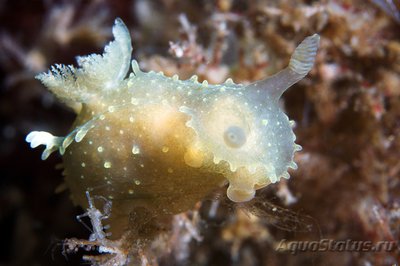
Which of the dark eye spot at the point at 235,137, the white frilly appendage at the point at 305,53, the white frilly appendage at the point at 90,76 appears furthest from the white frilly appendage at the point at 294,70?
the white frilly appendage at the point at 90,76

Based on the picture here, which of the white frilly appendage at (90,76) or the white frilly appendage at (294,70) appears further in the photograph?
the white frilly appendage at (90,76)

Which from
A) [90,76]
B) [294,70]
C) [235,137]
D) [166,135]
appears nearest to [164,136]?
[166,135]

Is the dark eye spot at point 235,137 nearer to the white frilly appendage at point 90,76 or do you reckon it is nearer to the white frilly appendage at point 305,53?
the white frilly appendage at point 305,53

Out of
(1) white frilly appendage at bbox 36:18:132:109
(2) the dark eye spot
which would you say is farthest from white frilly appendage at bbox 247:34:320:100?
(1) white frilly appendage at bbox 36:18:132:109

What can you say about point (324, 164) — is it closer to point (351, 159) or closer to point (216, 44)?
point (351, 159)

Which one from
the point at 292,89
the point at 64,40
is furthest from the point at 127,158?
the point at 64,40

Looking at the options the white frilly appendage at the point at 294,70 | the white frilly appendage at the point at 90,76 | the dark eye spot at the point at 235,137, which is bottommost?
the dark eye spot at the point at 235,137

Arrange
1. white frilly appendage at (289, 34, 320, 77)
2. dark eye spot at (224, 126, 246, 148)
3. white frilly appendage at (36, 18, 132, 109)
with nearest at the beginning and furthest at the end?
1. dark eye spot at (224, 126, 246, 148)
2. white frilly appendage at (289, 34, 320, 77)
3. white frilly appendage at (36, 18, 132, 109)

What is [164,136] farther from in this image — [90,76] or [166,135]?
[90,76]

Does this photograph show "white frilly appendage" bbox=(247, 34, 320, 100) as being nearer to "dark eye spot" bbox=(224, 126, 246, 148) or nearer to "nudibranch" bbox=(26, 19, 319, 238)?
"nudibranch" bbox=(26, 19, 319, 238)
